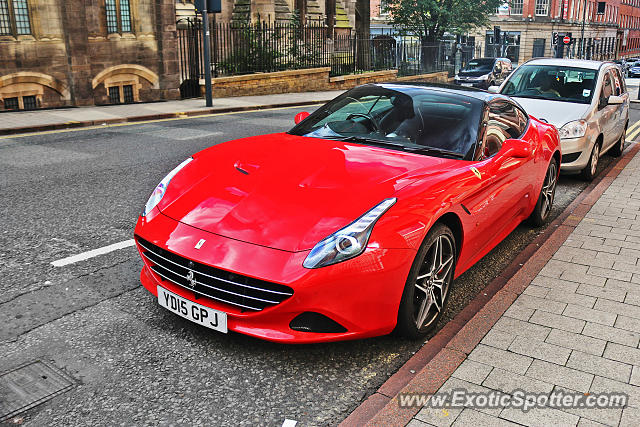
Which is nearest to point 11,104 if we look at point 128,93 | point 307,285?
point 128,93

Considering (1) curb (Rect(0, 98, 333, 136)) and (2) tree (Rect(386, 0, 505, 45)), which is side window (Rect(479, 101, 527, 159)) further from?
(2) tree (Rect(386, 0, 505, 45))

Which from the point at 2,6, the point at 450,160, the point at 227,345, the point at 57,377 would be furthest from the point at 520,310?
the point at 2,6

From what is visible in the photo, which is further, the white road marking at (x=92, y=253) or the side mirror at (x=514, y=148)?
the side mirror at (x=514, y=148)

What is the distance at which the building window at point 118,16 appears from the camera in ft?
57.5

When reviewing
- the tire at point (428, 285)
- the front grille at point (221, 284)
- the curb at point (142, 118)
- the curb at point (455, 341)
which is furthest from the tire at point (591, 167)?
the curb at point (142, 118)

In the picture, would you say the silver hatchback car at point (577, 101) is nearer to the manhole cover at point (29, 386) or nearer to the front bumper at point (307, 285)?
the front bumper at point (307, 285)

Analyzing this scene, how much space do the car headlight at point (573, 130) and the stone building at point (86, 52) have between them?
43.7ft

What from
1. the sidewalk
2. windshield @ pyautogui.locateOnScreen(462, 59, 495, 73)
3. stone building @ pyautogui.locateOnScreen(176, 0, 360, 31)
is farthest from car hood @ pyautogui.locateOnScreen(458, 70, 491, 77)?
the sidewalk

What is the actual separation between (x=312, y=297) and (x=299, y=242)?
0.32m

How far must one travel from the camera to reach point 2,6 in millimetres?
15148

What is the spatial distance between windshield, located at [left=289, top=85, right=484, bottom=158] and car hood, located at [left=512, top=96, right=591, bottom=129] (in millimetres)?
4073

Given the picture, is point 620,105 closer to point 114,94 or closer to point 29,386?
point 29,386

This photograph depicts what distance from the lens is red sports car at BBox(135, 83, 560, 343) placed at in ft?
10.9

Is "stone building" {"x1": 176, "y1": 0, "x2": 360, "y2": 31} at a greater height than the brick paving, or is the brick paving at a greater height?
"stone building" {"x1": 176, "y1": 0, "x2": 360, "y2": 31}
